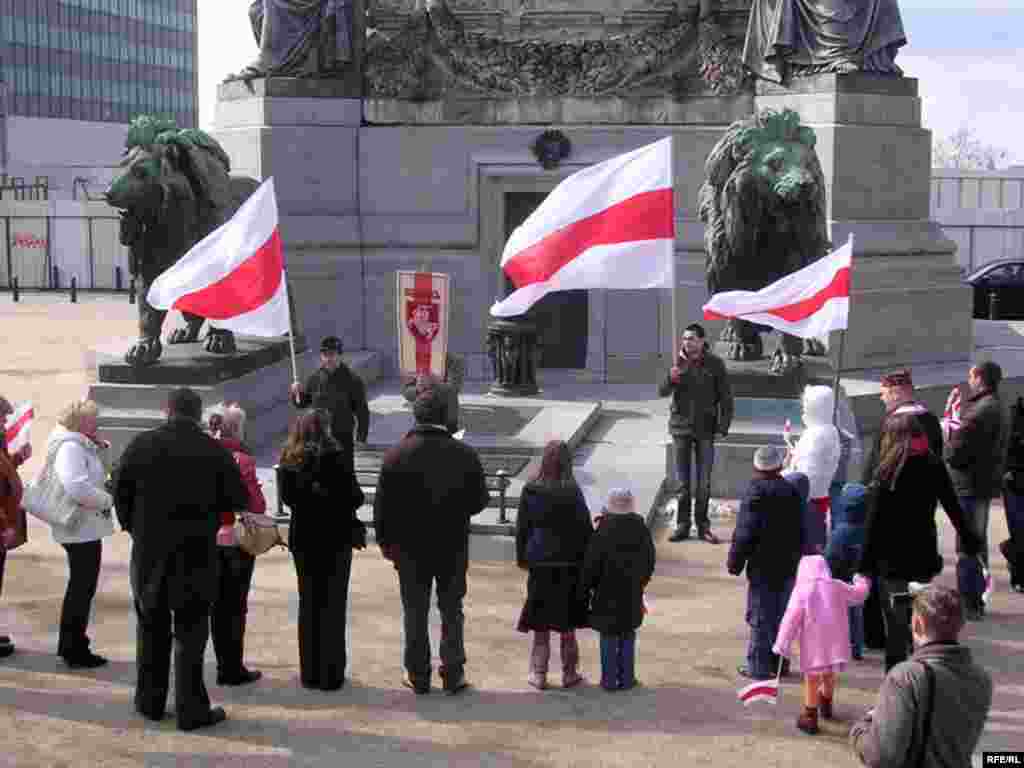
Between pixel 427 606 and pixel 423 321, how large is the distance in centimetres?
675

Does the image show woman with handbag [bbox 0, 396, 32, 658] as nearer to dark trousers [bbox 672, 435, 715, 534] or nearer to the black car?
dark trousers [bbox 672, 435, 715, 534]

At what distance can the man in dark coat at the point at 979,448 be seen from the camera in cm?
995

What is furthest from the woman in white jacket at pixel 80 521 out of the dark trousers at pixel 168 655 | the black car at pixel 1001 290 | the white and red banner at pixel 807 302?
the black car at pixel 1001 290

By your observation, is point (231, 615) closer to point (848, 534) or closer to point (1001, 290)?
point (848, 534)

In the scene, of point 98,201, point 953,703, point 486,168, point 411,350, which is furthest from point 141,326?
point 98,201

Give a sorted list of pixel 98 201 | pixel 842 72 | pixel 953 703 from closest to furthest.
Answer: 1. pixel 953 703
2. pixel 842 72
3. pixel 98 201

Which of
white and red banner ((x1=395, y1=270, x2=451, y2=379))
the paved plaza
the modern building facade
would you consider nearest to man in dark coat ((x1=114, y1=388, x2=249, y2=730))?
the paved plaza

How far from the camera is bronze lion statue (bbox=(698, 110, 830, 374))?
14.2m

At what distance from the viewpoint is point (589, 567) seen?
324 inches

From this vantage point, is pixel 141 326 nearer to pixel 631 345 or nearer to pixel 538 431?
pixel 538 431

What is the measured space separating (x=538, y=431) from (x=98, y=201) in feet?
96.4

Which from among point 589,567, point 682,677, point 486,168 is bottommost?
point 682,677

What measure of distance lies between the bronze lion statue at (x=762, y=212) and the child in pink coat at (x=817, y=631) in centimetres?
636

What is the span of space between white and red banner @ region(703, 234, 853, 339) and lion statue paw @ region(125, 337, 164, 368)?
5.73 meters
